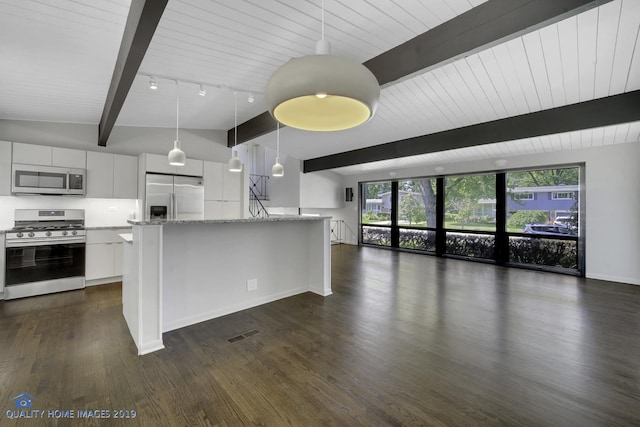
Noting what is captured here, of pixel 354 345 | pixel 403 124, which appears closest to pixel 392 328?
pixel 354 345

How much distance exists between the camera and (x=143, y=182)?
16.6ft

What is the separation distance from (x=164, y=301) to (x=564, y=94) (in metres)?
5.47

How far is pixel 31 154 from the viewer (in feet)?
13.7

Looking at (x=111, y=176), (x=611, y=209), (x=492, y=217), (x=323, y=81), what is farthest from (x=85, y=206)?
(x=611, y=209)

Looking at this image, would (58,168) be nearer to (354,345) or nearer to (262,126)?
(262,126)

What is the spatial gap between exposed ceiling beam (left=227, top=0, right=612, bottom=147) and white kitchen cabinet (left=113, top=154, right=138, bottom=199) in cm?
463

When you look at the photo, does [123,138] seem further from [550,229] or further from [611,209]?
[611,209]

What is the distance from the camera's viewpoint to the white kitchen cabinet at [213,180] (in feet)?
19.2

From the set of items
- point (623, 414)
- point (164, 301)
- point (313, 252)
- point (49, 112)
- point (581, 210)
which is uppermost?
point (49, 112)

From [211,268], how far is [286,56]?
8.49ft

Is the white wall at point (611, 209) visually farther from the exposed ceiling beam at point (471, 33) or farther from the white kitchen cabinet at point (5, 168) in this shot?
the white kitchen cabinet at point (5, 168)

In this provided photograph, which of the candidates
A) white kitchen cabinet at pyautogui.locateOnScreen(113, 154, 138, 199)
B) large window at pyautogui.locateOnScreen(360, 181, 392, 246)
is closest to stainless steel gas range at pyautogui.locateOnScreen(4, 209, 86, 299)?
white kitchen cabinet at pyautogui.locateOnScreen(113, 154, 138, 199)

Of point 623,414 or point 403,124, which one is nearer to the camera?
point 623,414

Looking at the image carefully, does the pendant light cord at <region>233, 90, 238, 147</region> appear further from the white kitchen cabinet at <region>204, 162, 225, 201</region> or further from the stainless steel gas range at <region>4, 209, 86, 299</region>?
the stainless steel gas range at <region>4, 209, 86, 299</region>
